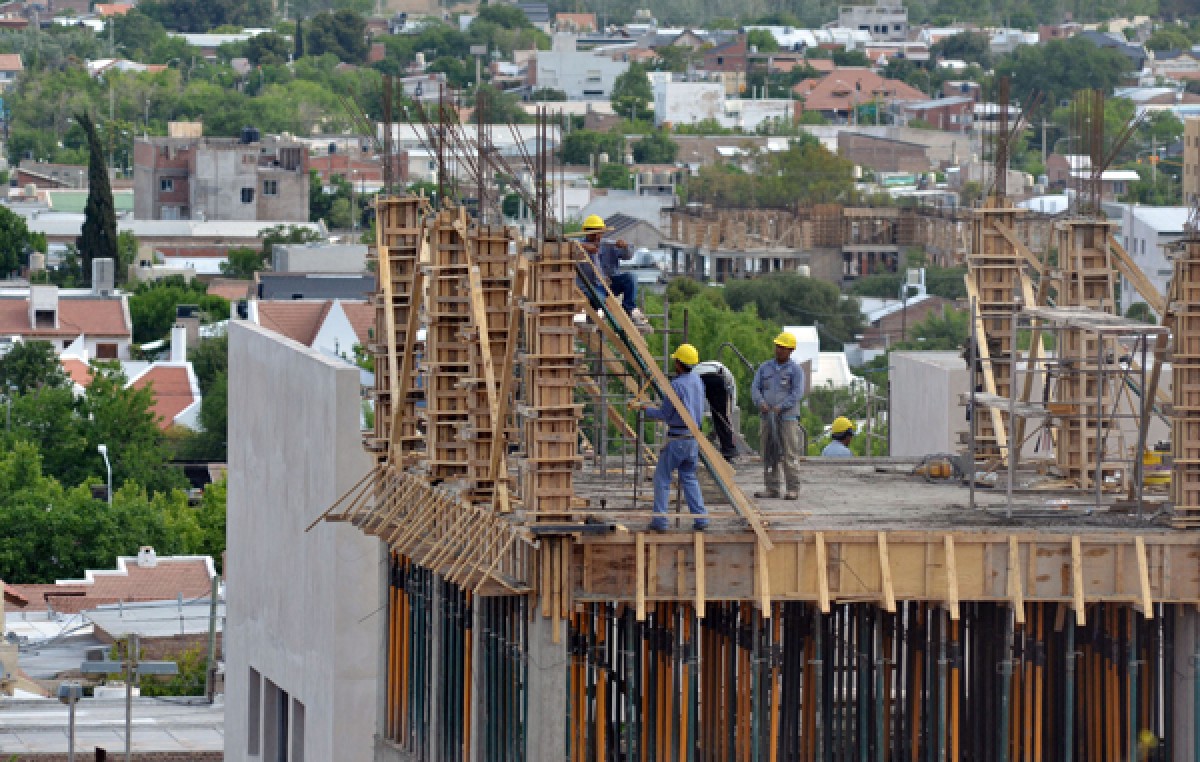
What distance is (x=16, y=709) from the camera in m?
61.0

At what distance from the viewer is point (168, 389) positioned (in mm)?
123812

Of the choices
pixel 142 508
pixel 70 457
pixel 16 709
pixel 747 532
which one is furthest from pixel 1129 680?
pixel 70 457

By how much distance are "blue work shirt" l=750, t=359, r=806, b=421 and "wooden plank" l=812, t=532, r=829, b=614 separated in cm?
294

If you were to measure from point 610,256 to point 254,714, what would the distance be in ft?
32.8

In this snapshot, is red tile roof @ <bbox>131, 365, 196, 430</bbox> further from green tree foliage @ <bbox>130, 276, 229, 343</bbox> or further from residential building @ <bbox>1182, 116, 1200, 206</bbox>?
residential building @ <bbox>1182, 116, 1200, 206</bbox>

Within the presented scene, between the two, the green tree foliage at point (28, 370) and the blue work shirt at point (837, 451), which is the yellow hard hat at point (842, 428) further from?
the green tree foliage at point (28, 370)

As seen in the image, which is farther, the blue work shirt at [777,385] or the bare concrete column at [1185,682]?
the blue work shirt at [777,385]

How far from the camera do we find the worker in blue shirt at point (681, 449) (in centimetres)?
3139

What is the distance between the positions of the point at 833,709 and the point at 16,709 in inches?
1232

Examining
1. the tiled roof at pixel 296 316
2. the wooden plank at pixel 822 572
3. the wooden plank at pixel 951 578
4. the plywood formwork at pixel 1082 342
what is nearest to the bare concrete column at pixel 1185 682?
the wooden plank at pixel 951 578

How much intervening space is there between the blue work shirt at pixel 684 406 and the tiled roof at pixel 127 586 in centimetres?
4395

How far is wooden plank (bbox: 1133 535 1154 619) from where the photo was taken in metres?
31.4

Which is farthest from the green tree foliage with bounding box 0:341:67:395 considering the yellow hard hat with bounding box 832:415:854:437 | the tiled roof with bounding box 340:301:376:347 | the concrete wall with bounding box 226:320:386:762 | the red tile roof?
the yellow hard hat with bounding box 832:415:854:437

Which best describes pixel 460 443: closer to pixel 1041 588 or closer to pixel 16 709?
pixel 1041 588
